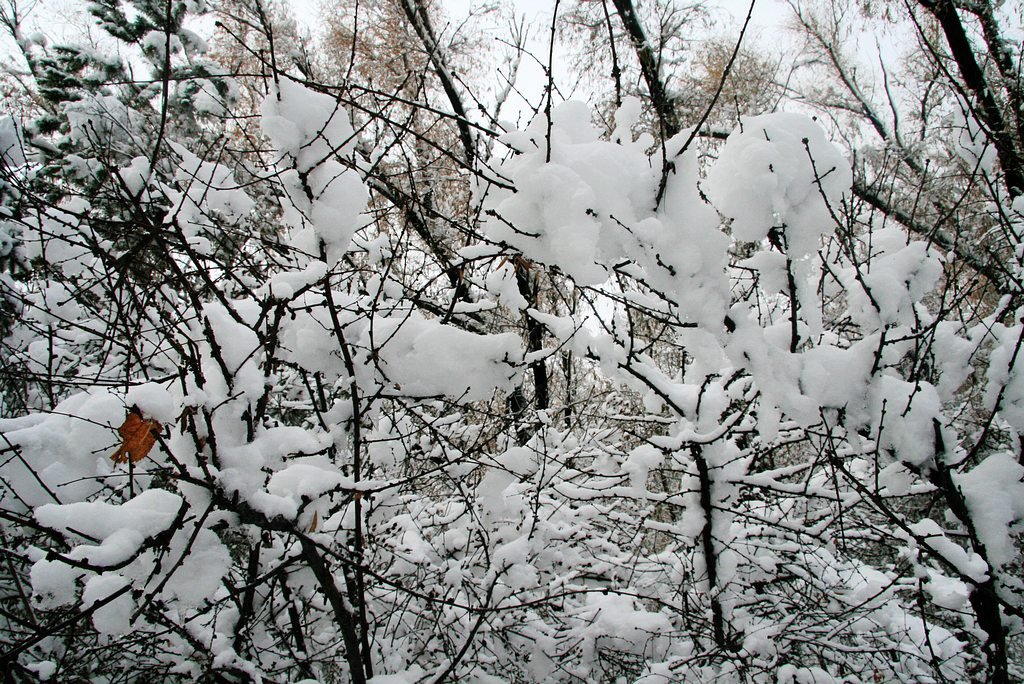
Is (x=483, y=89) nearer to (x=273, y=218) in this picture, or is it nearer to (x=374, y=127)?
(x=374, y=127)

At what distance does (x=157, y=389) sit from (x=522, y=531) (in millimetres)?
2526

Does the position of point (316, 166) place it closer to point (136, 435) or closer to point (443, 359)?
point (443, 359)

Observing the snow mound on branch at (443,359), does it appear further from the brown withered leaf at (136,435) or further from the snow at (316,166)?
the brown withered leaf at (136,435)

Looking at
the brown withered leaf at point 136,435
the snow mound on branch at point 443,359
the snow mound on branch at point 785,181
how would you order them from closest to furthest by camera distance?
1. the brown withered leaf at point 136,435
2. the snow mound on branch at point 785,181
3. the snow mound on branch at point 443,359

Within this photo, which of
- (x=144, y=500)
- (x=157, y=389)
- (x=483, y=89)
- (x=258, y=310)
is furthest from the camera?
(x=483, y=89)

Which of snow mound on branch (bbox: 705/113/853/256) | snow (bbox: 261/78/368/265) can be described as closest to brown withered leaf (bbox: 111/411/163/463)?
snow (bbox: 261/78/368/265)

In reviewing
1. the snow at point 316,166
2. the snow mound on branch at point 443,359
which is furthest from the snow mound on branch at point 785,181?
the snow at point 316,166

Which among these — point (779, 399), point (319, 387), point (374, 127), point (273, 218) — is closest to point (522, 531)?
point (319, 387)

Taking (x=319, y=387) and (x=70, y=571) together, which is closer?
(x=70, y=571)

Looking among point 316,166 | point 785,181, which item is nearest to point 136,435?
point 316,166

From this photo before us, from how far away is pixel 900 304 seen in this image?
6.13 feet

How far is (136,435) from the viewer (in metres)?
1.32

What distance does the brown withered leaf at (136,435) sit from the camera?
1.31 meters

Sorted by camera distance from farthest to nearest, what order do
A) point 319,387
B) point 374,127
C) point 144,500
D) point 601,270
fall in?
point 374,127, point 319,387, point 601,270, point 144,500
